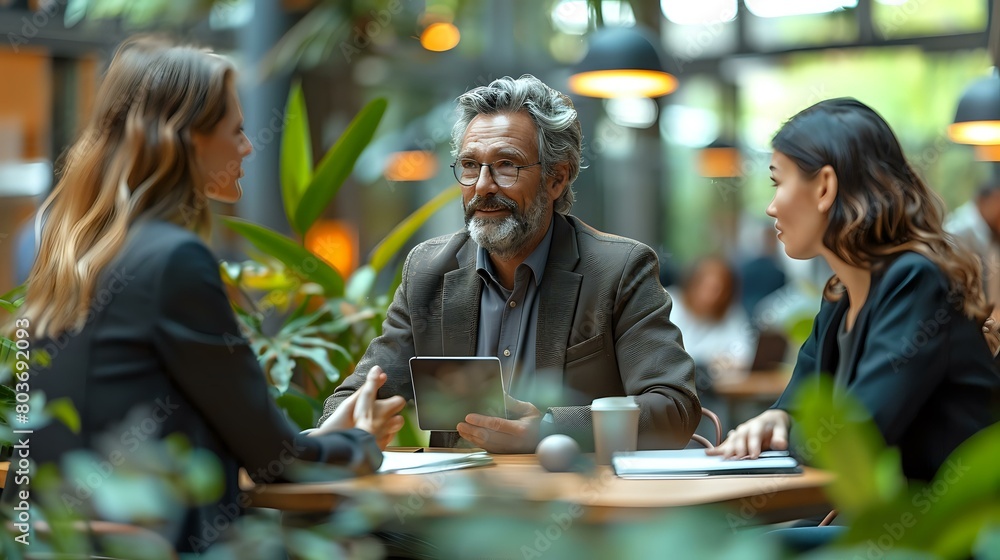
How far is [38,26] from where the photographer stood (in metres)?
6.35

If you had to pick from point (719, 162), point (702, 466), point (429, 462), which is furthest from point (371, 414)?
point (719, 162)

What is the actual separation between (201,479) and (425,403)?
0.18 meters

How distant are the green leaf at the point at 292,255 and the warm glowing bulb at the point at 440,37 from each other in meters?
4.93

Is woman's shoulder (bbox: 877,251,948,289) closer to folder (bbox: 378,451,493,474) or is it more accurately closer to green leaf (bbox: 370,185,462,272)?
folder (bbox: 378,451,493,474)

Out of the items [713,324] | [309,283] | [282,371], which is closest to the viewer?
[282,371]

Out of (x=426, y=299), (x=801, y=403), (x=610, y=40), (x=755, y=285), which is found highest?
(x=610, y=40)

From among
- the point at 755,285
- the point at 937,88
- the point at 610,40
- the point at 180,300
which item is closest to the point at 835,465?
the point at 180,300

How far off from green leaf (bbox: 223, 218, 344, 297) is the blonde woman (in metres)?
1.21

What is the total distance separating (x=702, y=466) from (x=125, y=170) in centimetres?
112

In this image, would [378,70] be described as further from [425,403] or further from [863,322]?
[425,403]

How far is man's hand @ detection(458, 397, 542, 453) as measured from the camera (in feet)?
7.04

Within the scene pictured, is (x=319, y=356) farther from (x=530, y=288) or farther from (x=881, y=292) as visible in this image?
(x=881, y=292)

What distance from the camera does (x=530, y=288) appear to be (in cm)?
261

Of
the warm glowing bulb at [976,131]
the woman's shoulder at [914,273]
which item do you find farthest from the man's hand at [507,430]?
the warm glowing bulb at [976,131]
